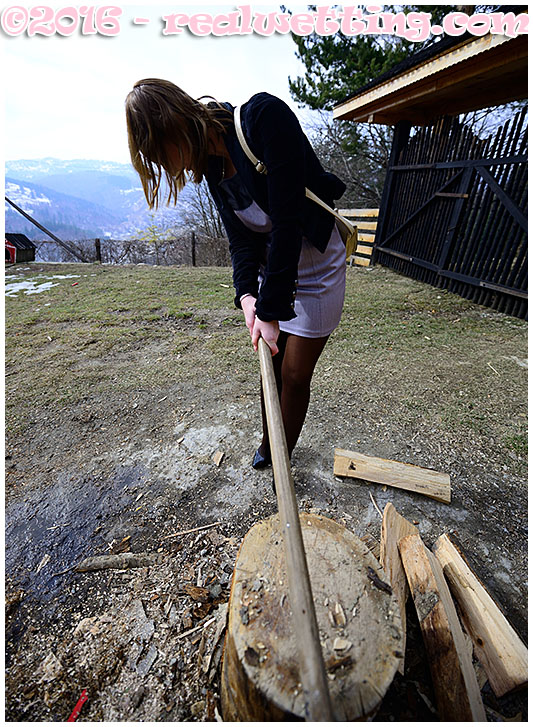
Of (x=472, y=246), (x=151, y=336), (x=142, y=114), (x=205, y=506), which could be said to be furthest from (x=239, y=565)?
(x=472, y=246)

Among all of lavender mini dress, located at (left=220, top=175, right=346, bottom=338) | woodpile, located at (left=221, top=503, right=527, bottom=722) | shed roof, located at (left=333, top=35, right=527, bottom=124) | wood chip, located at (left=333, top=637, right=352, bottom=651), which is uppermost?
shed roof, located at (left=333, top=35, right=527, bottom=124)

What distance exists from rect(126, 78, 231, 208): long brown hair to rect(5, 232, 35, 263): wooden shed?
9.66m

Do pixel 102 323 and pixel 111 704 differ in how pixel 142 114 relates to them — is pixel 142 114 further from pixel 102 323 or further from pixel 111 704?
pixel 102 323

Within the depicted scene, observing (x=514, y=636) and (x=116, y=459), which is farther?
(x=116, y=459)

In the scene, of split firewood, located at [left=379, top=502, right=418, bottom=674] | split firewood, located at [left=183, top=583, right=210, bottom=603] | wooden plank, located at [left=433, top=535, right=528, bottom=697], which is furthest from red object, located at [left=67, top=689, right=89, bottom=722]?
wooden plank, located at [left=433, top=535, right=528, bottom=697]

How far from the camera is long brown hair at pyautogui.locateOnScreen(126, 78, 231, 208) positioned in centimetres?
126

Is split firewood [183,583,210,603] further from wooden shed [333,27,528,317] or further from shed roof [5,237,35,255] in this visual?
shed roof [5,237,35,255]

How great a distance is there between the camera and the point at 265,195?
4.77ft

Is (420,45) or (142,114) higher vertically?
(420,45)

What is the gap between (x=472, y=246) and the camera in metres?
5.95

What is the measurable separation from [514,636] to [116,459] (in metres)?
2.35

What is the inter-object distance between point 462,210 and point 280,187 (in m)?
6.19

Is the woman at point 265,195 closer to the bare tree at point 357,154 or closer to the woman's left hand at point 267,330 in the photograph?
the woman's left hand at point 267,330

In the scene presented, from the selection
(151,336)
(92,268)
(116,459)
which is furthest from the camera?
(92,268)
